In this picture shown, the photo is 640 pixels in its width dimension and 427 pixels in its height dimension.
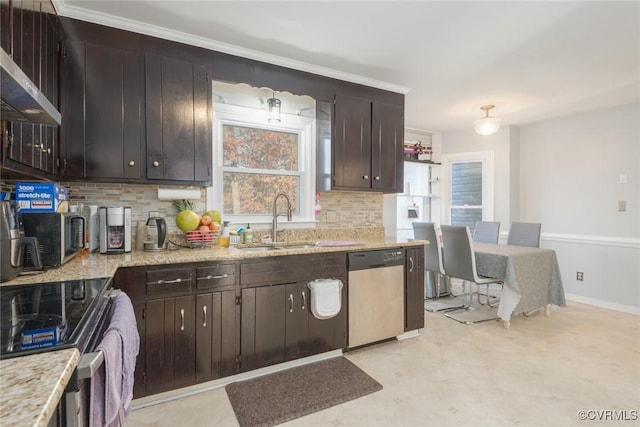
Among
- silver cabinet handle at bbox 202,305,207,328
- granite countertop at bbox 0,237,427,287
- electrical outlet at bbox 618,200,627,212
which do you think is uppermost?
electrical outlet at bbox 618,200,627,212

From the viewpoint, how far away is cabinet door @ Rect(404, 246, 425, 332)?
292 centimetres

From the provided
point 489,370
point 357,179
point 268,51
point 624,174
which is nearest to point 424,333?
point 489,370

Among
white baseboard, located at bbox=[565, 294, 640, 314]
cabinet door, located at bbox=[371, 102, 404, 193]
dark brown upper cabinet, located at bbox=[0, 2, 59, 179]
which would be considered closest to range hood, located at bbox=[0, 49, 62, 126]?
dark brown upper cabinet, located at bbox=[0, 2, 59, 179]

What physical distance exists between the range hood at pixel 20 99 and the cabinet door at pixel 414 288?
261 centimetres

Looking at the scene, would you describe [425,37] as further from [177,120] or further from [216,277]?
[216,277]

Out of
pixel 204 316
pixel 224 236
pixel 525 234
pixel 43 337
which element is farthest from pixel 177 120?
pixel 525 234

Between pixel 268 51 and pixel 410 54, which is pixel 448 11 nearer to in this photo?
pixel 410 54

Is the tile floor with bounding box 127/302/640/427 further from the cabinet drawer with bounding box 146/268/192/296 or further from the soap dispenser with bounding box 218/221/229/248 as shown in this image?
the soap dispenser with bounding box 218/221/229/248

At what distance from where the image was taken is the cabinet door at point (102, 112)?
202cm

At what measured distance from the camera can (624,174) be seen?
12.7ft

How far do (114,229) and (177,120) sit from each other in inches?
33.6

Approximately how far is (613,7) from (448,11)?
1.02 metres

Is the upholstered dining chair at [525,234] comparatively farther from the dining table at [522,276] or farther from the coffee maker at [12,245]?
the coffee maker at [12,245]

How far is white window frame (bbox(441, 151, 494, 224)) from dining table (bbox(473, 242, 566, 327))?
140 centimetres
